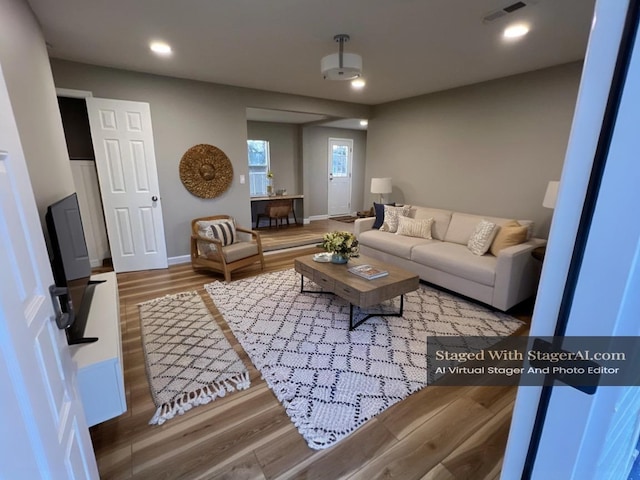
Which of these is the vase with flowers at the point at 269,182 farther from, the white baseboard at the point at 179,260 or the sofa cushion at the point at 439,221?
the sofa cushion at the point at 439,221

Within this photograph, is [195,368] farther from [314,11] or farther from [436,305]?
[314,11]

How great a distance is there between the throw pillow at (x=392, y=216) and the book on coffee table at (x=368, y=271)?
1.49 metres

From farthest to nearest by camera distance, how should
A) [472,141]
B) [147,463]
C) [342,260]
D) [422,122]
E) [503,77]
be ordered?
[422,122], [472,141], [503,77], [342,260], [147,463]

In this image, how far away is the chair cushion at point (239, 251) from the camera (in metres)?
3.68

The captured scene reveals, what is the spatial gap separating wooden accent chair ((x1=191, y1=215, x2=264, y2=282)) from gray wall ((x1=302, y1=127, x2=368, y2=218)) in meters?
3.63

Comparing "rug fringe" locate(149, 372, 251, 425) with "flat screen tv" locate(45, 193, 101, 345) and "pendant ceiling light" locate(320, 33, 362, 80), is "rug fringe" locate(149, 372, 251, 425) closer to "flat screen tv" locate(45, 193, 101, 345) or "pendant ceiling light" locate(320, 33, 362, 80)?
"flat screen tv" locate(45, 193, 101, 345)

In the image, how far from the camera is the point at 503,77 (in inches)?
146

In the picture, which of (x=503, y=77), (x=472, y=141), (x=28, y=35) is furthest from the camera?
(x=472, y=141)

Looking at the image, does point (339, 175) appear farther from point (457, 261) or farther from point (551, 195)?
point (551, 195)

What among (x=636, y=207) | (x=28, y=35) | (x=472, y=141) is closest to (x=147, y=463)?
(x=636, y=207)

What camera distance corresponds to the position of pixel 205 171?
4.26m

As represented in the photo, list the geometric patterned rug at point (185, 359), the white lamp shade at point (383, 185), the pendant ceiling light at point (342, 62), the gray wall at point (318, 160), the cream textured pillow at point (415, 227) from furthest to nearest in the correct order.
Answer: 1. the gray wall at point (318, 160)
2. the white lamp shade at point (383, 185)
3. the cream textured pillow at point (415, 227)
4. the pendant ceiling light at point (342, 62)
5. the geometric patterned rug at point (185, 359)

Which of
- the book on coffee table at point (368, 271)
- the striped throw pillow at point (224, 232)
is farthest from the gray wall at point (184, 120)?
the book on coffee table at point (368, 271)

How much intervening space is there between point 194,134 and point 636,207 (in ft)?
14.8
